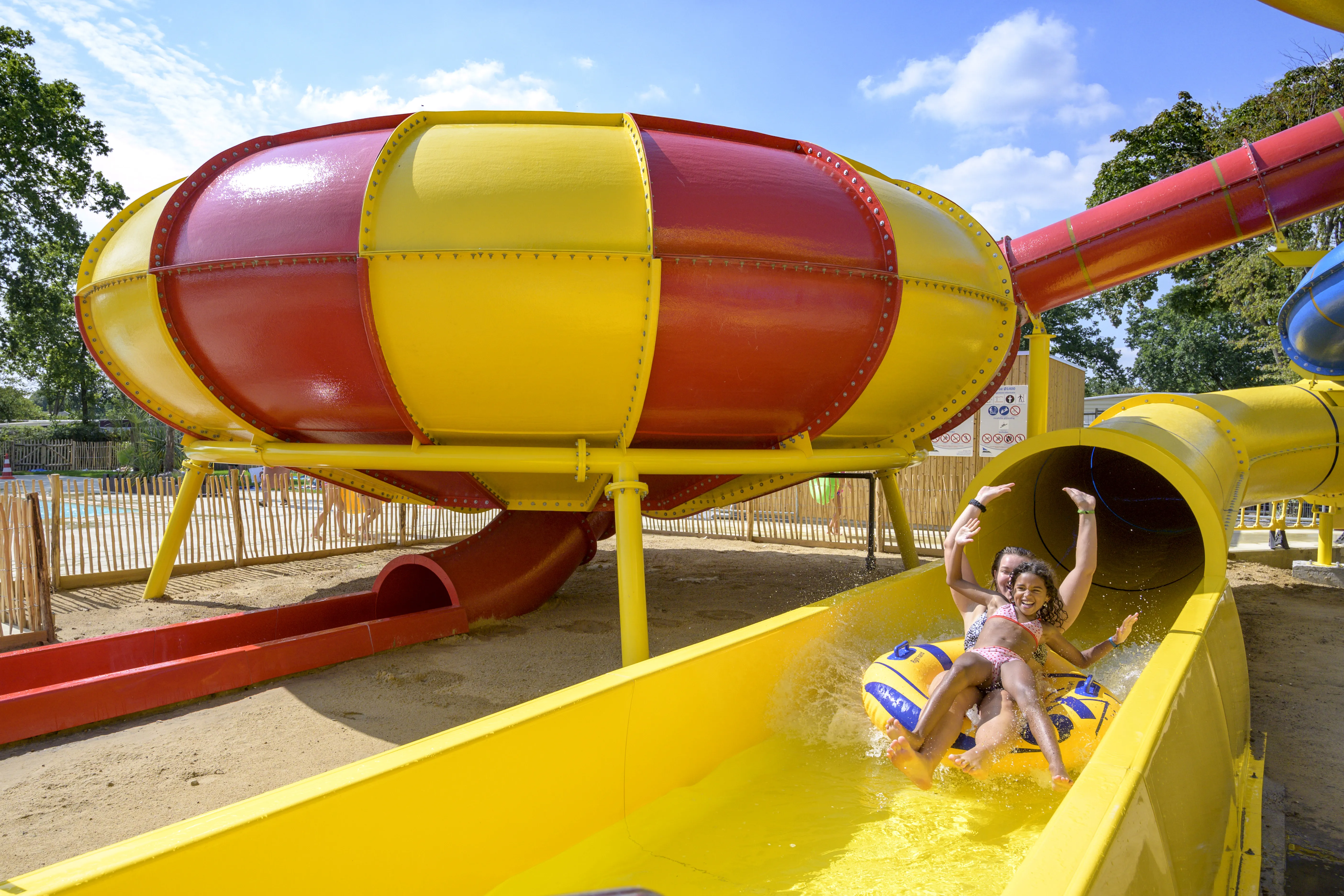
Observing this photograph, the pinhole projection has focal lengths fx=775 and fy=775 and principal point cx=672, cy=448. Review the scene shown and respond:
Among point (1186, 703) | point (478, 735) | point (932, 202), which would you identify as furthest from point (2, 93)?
point (1186, 703)

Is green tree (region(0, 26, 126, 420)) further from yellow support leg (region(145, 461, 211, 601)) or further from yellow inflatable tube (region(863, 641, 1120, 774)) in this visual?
yellow inflatable tube (region(863, 641, 1120, 774))

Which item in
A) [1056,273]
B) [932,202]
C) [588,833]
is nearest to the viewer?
[588,833]

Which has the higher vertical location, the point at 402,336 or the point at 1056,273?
the point at 1056,273

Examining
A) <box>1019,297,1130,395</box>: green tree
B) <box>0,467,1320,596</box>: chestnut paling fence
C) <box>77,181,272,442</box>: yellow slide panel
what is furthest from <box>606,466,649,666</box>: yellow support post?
<box>1019,297,1130,395</box>: green tree

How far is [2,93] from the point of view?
18797 millimetres

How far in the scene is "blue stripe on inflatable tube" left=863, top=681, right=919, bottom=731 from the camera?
3084 millimetres

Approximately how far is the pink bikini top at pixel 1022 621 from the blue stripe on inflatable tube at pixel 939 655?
29 centimetres

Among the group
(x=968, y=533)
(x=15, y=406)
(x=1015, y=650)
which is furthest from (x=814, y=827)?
(x=15, y=406)

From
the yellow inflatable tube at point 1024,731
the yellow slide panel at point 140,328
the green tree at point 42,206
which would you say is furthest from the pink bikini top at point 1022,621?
the green tree at point 42,206

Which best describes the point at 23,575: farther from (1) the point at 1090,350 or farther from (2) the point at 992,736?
(1) the point at 1090,350

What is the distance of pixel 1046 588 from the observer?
340cm

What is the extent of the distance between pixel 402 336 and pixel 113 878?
3.20 m

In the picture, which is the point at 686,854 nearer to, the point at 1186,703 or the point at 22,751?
the point at 1186,703

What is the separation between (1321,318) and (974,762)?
7.27 metres
